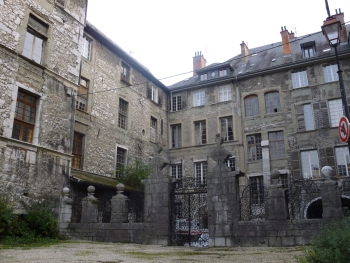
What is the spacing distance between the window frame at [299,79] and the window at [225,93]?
4249 millimetres

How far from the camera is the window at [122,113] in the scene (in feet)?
64.7

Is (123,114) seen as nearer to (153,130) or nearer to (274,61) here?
(153,130)

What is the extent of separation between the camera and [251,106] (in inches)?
878

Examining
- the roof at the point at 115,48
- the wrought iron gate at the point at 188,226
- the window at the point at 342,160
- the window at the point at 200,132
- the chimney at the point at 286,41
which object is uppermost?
the chimney at the point at 286,41

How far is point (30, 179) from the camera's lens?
11922mm

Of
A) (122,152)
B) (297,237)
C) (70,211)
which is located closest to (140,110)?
(122,152)

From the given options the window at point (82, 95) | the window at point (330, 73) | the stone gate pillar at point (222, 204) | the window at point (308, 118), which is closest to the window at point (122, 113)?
the window at point (82, 95)

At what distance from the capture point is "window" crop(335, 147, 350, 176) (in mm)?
18605

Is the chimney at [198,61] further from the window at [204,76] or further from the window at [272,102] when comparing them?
the window at [272,102]

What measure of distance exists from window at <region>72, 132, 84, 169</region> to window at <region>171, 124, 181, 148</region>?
8942 mm

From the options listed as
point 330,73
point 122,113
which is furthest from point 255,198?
point 330,73

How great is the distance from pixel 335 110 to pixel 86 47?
1487cm

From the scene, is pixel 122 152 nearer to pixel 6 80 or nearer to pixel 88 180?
pixel 88 180

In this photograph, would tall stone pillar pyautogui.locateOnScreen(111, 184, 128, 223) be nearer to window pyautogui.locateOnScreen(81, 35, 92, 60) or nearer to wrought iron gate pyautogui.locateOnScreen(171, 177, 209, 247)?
wrought iron gate pyautogui.locateOnScreen(171, 177, 209, 247)
